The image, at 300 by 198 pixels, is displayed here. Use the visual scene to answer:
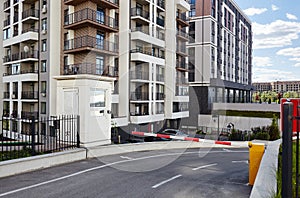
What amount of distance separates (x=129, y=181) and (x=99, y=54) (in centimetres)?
2037

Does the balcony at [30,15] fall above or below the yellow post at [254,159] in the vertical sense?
above

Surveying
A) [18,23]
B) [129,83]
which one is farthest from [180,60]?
[18,23]

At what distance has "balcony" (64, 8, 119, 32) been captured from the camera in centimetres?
2411

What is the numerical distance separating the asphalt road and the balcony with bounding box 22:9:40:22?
80.3 ft

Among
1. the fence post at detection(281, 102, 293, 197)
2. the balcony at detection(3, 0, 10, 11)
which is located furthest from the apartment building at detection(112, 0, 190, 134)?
the fence post at detection(281, 102, 293, 197)

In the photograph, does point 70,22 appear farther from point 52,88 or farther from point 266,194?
point 266,194

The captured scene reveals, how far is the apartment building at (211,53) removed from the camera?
137 feet

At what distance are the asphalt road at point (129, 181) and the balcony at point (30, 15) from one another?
80.3 ft

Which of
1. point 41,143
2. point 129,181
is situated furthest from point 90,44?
point 129,181

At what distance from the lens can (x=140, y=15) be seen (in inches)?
1155

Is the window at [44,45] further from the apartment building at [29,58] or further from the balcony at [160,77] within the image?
the balcony at [160,77]

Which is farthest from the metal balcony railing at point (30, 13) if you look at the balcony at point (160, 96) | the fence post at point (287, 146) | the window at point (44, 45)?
the fence post at point (287, 146)

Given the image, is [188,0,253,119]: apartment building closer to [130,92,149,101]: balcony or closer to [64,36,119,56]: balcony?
[130,92,149,101]: balcony

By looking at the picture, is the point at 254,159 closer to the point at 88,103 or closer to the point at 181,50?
the point at 88,103
